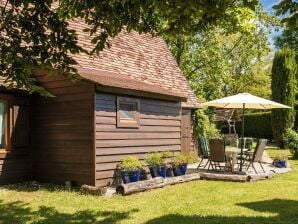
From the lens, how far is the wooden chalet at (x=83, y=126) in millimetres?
10453

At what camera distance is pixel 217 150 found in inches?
496

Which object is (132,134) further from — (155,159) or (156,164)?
(156,164)

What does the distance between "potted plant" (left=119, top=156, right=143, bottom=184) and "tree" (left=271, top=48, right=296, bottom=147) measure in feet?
55.2

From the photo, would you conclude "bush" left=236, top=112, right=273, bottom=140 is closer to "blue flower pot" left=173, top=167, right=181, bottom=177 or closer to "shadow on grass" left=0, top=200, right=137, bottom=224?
"blue flower pot" left=173, top=167, right=181, bottom=177

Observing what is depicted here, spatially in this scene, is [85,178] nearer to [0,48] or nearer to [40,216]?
[40,216]

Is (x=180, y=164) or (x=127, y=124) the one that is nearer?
(x=127, y=124)

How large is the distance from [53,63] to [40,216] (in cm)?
312

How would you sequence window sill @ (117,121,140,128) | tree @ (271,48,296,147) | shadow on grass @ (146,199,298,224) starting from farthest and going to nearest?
tree @ (271,48,296,147) < window sill @ (117,121,140,128) < shadow on grass @ (146,199,298,224)

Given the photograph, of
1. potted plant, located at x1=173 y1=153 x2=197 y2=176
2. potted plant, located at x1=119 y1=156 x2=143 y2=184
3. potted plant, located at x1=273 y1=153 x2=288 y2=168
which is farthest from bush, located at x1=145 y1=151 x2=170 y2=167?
potted plant, located at x1=273 y1=153 x2=288 y2=168

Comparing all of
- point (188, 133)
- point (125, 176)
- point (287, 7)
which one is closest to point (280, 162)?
point (188, 133)

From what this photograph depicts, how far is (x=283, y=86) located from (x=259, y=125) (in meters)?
6.57

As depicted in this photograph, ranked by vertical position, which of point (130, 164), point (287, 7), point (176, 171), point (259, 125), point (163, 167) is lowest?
point (176, 171)

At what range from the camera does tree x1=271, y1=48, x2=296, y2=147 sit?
2531 cm

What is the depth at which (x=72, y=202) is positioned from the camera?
8695mm
